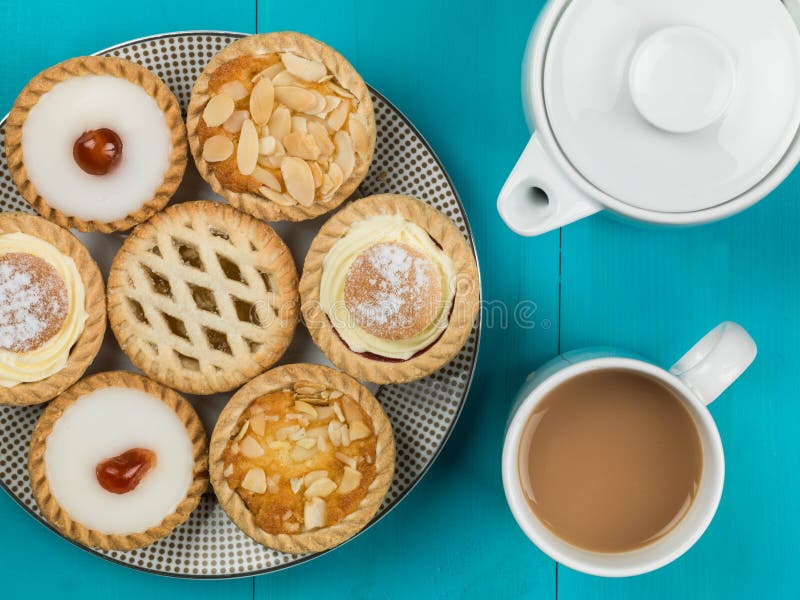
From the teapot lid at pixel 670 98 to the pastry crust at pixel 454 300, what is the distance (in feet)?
1.10

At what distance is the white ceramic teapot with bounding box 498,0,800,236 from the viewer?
102 cm

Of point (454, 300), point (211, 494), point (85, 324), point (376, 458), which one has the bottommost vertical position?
point (211, 494)

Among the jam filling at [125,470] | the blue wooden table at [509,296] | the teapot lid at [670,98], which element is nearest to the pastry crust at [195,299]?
the jam filling at [125,470]

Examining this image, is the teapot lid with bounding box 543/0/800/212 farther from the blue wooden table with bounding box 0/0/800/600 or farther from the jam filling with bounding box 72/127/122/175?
the jam filling with bounding box 72/127/122/175

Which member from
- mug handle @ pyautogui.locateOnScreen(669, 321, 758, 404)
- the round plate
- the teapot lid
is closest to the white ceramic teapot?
the teapot lid

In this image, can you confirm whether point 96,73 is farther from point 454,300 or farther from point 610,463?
point 610,463

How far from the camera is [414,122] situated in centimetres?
153

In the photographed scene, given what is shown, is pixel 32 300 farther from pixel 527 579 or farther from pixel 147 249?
pixel 527 579

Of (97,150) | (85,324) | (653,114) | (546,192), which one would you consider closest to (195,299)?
(85,324)

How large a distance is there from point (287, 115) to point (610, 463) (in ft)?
2.57

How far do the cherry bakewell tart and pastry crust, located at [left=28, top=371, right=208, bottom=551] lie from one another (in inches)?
16.1

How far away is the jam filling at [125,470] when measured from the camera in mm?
1400

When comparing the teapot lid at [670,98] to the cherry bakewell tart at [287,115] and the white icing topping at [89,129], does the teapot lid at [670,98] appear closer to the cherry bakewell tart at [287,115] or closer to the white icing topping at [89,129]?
the cherry bakewell tart at [287,115]

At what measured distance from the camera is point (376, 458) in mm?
1397
